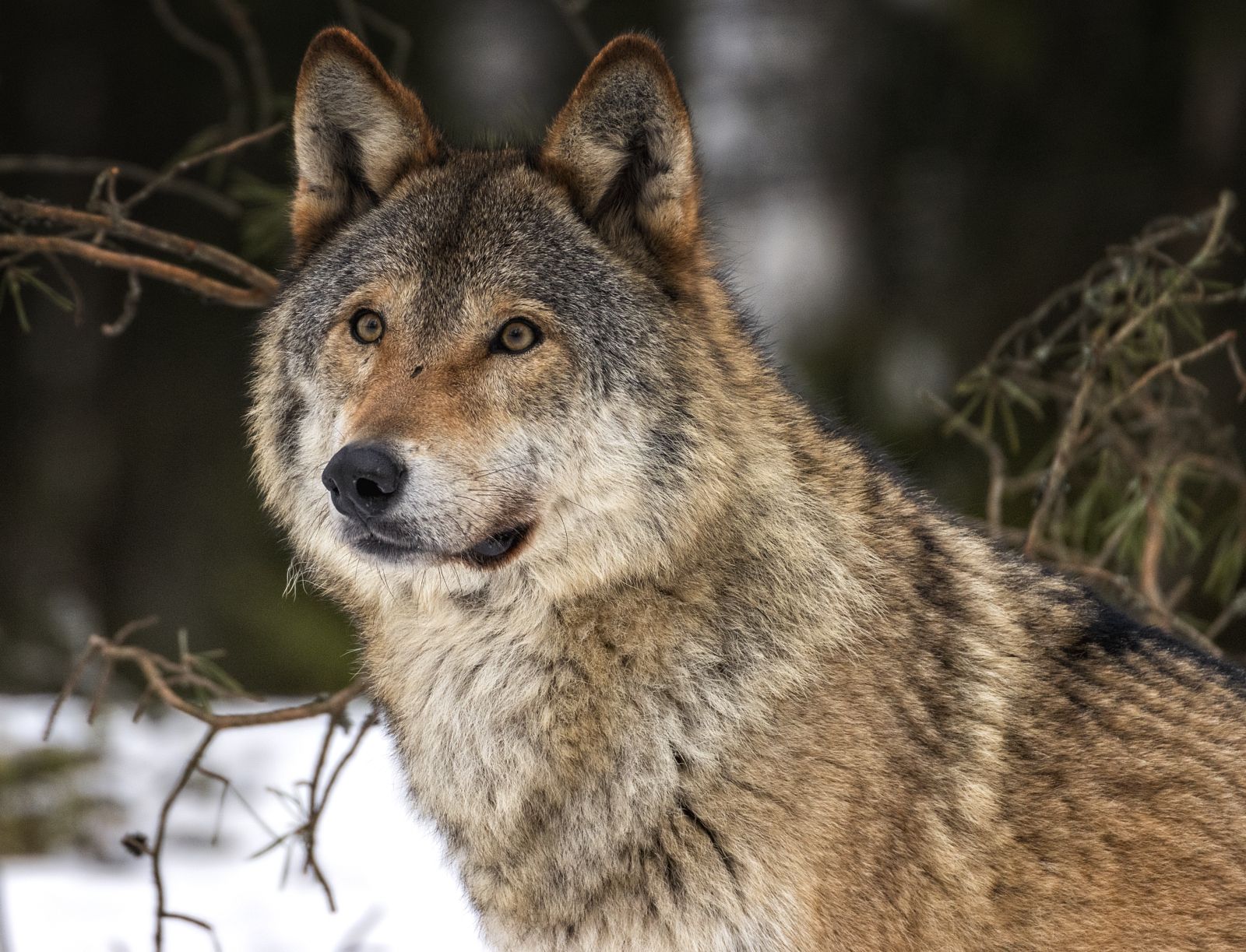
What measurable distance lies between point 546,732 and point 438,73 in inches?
345

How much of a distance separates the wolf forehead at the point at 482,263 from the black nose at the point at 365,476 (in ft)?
Result: 1.35

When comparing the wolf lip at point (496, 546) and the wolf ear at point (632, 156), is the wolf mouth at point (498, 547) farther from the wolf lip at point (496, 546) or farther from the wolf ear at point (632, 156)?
the wolf ear at point (632, 156)

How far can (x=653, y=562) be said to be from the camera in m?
3.05

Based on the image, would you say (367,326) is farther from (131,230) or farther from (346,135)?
(131,230)

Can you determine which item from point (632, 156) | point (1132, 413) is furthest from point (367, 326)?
point (1132, 413)

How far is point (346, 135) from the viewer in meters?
3.56

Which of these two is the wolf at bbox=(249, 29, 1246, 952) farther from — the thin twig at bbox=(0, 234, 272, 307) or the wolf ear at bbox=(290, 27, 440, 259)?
the thin twig at bbox=(0, 234, 272, 307)

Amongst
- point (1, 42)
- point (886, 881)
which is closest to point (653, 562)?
point (886, 881)

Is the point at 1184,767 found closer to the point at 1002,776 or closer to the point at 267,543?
the point at 1002,776

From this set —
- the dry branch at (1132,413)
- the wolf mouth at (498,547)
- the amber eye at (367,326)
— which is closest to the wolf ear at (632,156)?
the amber eye at (367,326)

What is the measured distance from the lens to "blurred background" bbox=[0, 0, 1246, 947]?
10.1 m

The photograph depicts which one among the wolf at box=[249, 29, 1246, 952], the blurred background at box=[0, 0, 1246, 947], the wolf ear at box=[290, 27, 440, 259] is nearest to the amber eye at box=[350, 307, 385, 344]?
the wolf at box=[249, 29, 1246, 952]

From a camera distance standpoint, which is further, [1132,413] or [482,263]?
[1132,413]

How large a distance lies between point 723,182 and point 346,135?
25.4 ft
